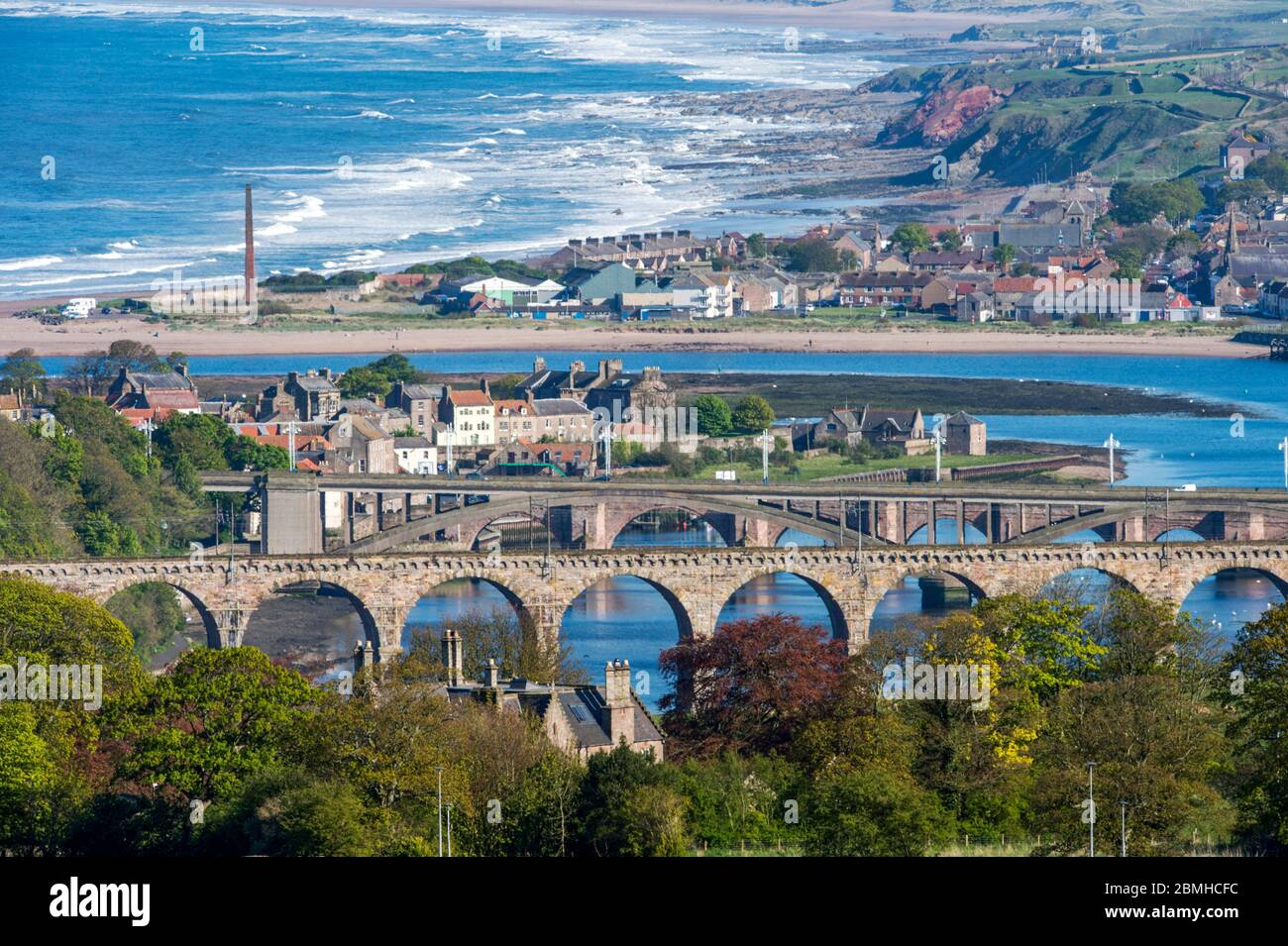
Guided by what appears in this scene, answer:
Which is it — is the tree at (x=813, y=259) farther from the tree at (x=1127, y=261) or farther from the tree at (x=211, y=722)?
the tree at (x=211, y=722)

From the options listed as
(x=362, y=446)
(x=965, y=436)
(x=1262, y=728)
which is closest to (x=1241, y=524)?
(x=965, y=436)

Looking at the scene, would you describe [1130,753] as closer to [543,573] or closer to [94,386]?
[543,573]

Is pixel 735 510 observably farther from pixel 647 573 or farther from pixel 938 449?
pixel 647 573

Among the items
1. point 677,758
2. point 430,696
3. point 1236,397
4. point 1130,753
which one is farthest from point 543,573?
point 1236,397

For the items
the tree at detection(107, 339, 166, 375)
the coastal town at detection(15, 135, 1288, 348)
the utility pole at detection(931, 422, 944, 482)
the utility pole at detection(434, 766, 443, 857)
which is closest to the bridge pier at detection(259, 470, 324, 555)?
the utility pole at detection(931, 422, 944, 482)

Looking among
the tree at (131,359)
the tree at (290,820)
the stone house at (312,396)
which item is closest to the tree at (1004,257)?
the tree at (131,359)

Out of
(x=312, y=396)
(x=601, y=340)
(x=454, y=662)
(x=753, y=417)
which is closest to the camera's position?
(x=454, y=662)
